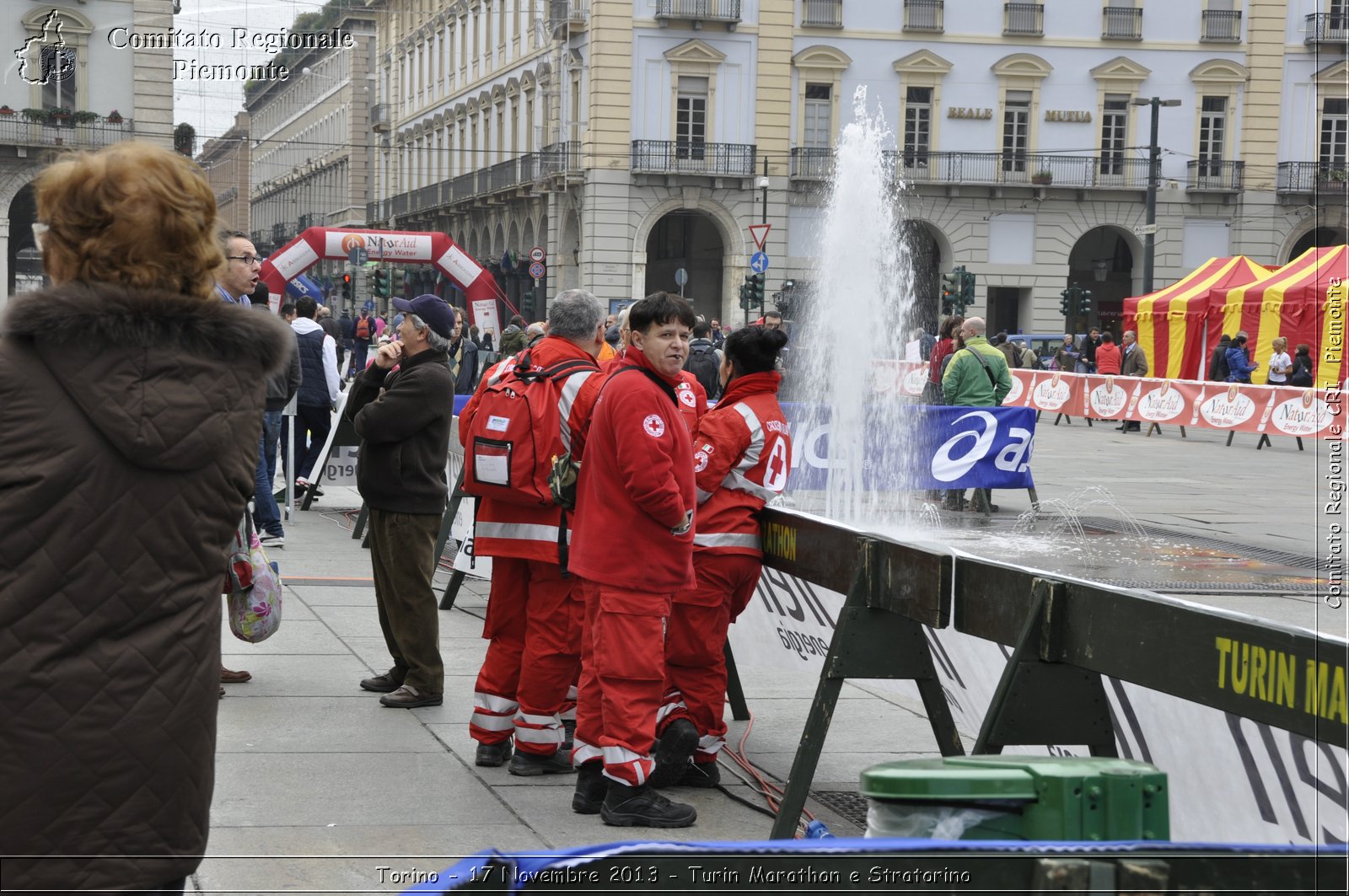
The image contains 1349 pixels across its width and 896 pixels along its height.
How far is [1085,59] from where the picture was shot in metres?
53.1

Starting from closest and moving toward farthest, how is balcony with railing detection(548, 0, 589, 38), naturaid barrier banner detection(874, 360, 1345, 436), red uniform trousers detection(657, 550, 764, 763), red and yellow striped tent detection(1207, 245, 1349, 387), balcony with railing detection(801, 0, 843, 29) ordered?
1. red uniform trousers detection(657, 550, 764, 763)
2. naturaid barrier banner detection(874, 360, 1345, 436)
3. red and yellow striped tent detection(1207, 245, 1349, 387)
4. balcony with railing detection(548, 0, 589, 38)
5. balcony with railing detection(801, 0, 843, 29)

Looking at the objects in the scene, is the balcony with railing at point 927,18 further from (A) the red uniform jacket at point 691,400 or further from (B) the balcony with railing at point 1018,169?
(A) the red uniform jacket at point 691,400

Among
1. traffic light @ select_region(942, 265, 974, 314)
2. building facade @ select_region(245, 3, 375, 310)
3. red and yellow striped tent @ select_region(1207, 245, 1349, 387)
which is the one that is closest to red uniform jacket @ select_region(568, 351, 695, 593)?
red and yellow striped tent @ select_region(1207, 245, 1349, 387)

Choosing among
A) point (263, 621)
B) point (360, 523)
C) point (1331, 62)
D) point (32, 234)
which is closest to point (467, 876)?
point (32, 234)

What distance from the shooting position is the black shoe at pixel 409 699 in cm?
686

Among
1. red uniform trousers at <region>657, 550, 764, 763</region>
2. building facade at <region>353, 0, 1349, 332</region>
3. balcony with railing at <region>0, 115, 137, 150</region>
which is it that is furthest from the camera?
building facade at <region>353, 0, 1349, 332</region>

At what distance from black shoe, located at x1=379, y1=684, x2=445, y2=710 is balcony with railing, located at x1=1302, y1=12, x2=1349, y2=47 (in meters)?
4.44

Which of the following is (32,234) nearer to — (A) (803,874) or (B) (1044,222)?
(A) (803,874)

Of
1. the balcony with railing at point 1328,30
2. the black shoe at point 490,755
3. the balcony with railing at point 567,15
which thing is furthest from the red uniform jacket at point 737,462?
the balcony with railing at point 567,15

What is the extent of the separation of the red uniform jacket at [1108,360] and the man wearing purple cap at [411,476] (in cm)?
2867

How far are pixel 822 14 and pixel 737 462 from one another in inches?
1900

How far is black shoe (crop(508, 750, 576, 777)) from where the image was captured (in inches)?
233

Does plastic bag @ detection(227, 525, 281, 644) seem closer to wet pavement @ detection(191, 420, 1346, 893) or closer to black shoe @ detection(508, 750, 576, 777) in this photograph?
wet pavement @ detection(191, 420, 1346, 893)

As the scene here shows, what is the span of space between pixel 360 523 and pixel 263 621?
7180 mm
